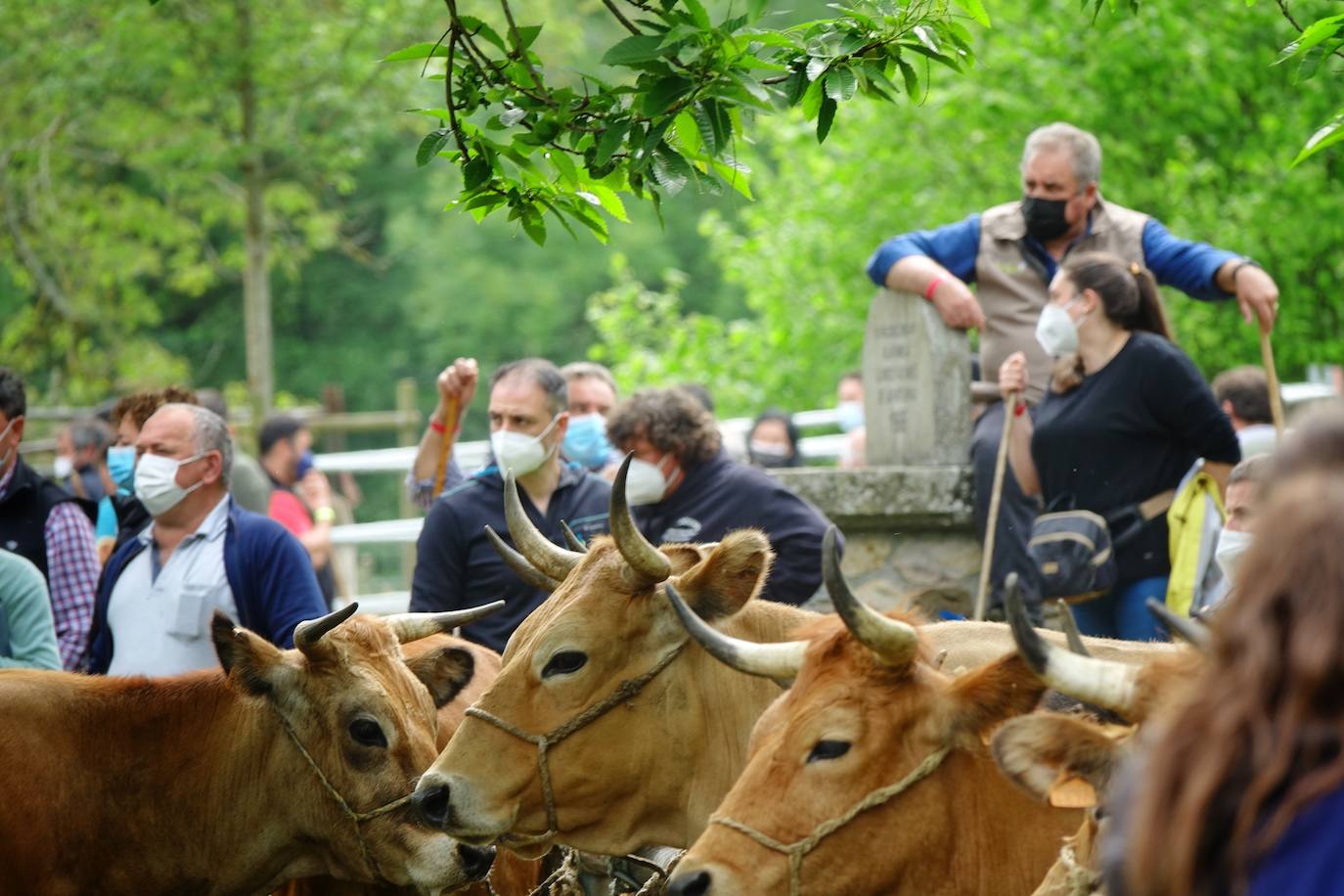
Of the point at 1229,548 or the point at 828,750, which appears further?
the point at 1229,548

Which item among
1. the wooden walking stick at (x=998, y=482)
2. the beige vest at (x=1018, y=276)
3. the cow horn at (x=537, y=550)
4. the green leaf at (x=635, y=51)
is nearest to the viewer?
the green leaf at (x=635, y=51)

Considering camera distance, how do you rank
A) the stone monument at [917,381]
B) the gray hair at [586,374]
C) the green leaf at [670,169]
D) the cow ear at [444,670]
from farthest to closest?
1. the gray hair at [586,374]
2. the stone monument at [917,381]
3. the cow ear at [444,670]
4. the green leaf at [670,169]

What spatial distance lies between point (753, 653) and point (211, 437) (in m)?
3.04

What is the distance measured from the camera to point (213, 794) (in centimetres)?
468

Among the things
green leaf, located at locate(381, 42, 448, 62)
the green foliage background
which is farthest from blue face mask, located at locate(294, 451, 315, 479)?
green leaf, located at locate(381, 42, 448, 62)

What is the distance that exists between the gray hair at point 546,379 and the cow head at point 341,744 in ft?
6.14

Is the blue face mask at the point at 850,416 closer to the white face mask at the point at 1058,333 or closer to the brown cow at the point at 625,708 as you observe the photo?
the white face mask at the point at 1058,333

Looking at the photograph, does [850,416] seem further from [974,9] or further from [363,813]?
[974,9]

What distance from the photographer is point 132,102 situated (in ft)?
55.2

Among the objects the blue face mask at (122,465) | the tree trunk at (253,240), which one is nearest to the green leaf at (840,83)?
the blue face mask at (122,465)

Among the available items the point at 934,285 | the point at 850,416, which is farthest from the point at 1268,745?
the point at 850,416

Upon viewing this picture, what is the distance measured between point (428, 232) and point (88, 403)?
41.9ft

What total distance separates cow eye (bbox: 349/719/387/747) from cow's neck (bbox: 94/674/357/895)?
0.17m

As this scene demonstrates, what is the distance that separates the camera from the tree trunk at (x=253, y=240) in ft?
52.4
